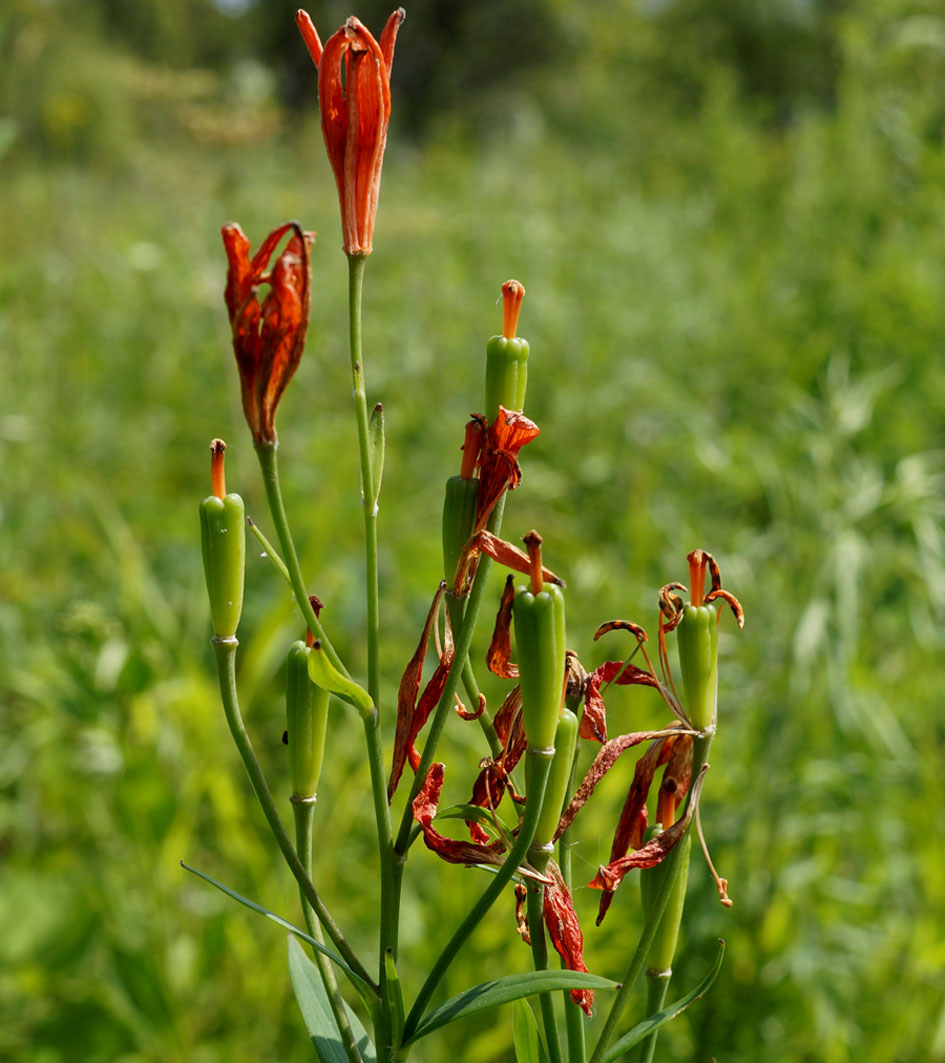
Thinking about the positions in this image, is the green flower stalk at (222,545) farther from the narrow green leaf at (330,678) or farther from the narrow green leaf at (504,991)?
the narrow green leaf at (504,991)

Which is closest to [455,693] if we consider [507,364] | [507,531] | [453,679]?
[453,679]

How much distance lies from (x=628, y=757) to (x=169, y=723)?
74 centimetres

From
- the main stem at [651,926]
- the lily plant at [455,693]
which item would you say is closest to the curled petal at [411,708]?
the lily plant at [455,693]

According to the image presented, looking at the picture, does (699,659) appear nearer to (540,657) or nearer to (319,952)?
Answer: (540,657)

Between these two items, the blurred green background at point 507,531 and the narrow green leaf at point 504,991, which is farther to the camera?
the blurred green background at point 507,531

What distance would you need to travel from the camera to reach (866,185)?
3029 millimetres

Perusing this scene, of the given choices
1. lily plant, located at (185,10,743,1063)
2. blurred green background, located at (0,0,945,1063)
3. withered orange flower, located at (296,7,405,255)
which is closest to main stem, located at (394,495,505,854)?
lily plant, located at (185,10,743,1063)

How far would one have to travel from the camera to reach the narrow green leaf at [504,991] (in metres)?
0.36

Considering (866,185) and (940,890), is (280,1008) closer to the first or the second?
(940,890)

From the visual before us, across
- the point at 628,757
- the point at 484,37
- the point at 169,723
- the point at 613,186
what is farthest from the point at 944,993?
the point at 484,37

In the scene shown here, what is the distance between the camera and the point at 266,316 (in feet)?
1.23

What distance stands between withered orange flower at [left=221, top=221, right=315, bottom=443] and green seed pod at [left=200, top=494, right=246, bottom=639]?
1.1 inches

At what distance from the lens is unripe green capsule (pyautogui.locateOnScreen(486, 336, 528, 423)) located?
0.40 meters

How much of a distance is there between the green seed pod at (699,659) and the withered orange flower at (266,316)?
17 centimetres
